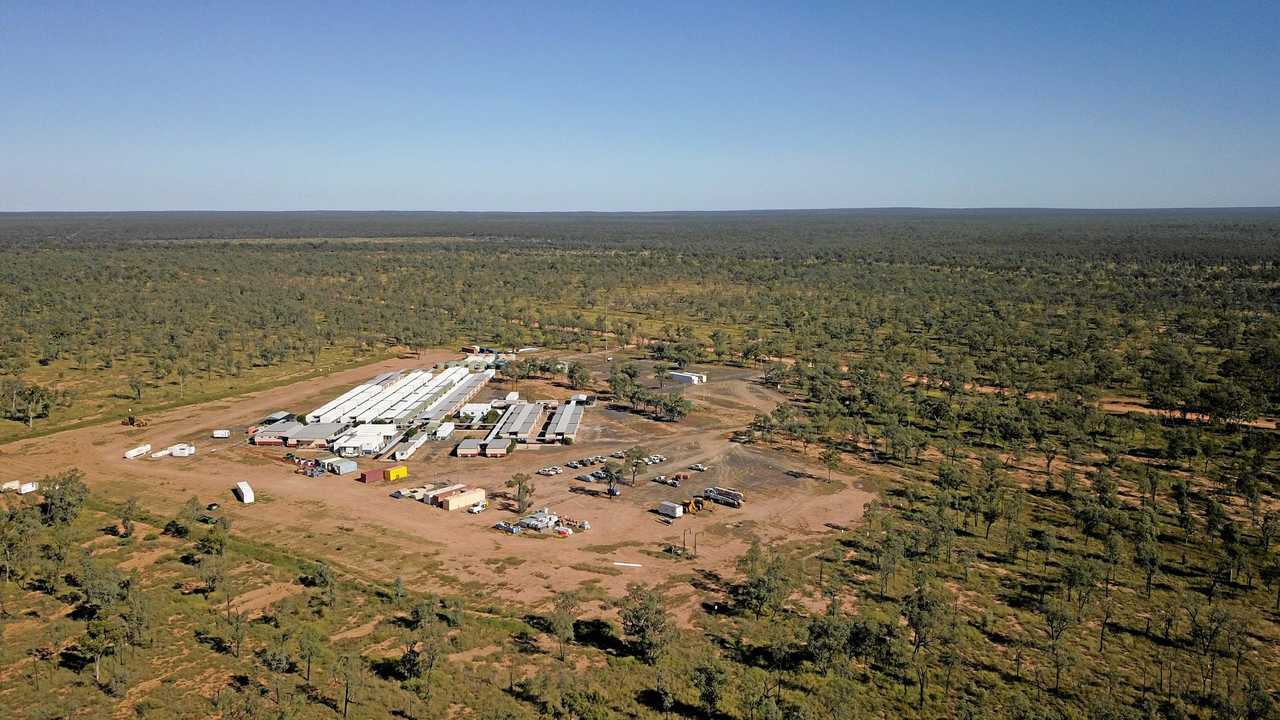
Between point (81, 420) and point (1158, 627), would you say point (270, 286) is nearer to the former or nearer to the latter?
point (81, 420)

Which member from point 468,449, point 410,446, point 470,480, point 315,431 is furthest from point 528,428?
→ point 315,431

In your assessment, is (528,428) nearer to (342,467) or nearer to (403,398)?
(342,467)

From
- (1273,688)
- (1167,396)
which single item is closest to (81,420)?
(1273,688)

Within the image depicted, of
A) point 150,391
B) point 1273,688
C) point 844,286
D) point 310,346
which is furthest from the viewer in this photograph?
point 844,286

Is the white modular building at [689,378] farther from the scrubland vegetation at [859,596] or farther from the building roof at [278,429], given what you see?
the building roof at [278,429]

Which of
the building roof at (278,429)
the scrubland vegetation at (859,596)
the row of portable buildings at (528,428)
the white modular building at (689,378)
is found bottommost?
the scrubland vegetation at (859,596)

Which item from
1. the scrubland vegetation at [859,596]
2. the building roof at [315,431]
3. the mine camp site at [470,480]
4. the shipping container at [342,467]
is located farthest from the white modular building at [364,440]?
the scrubland vegetation at [859,596]
